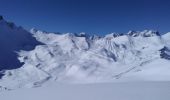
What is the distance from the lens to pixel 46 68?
140750 millimetres

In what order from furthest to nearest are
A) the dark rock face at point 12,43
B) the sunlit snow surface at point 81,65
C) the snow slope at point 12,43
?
the snow slope at point 12,43 < the dark rock face at point 12,43 < the sunlit snow surface at point 81,65

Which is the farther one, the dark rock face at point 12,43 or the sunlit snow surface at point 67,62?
the dark rock face at point 12,43

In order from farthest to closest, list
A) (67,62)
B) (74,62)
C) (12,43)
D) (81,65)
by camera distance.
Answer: (12,43) → (67,62) → (74,62) → (81,65)

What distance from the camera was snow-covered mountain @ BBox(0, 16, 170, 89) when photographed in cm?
11562

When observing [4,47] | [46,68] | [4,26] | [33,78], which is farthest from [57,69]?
[4,26]

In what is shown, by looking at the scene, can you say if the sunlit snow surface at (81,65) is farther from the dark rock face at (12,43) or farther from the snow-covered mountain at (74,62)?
the dark rock face at (12,43)

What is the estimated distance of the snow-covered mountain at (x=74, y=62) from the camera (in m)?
116

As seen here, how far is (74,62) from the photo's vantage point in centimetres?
14812

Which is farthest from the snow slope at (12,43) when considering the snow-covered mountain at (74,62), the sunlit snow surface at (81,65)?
the sunlit snow surface at (81,65)

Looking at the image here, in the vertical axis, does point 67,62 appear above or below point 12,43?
below


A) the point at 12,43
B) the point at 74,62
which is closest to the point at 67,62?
the point at 74,62

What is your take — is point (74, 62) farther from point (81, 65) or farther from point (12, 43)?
point (12, 43)

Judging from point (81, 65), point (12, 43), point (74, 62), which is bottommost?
point (81, 65)

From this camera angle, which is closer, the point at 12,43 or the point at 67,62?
the point at 67,62
